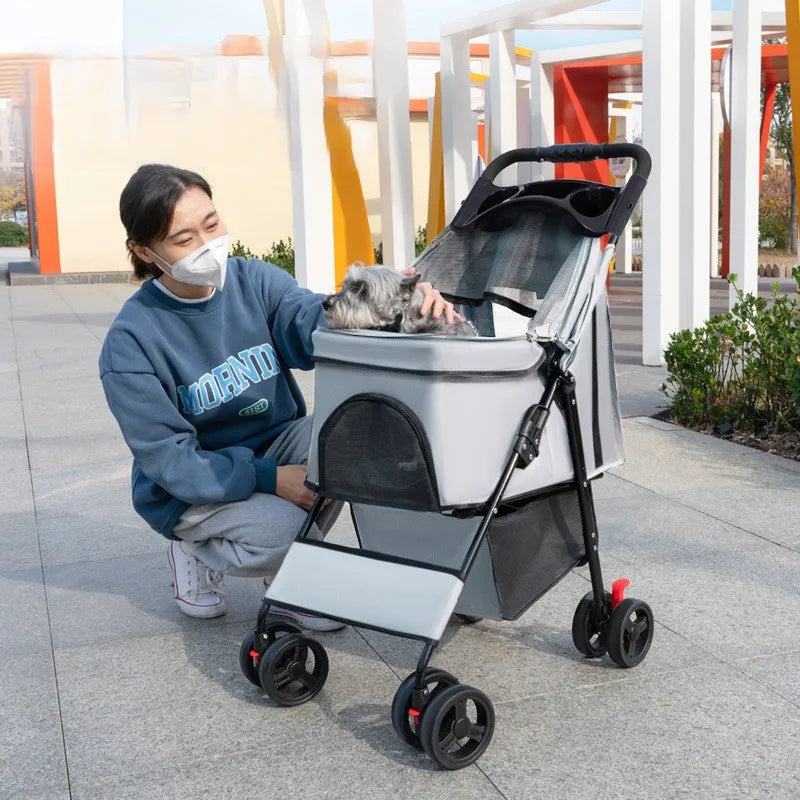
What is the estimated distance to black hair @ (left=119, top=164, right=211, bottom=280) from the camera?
10.5 ft

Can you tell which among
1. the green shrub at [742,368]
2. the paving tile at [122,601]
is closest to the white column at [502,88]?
the green shrub at [742,368]

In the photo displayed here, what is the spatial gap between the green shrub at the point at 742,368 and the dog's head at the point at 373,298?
10.7 ft

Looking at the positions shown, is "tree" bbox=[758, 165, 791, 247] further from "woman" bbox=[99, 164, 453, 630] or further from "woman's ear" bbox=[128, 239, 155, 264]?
"woman's ear" bbox=[128, 239, 155, 264]

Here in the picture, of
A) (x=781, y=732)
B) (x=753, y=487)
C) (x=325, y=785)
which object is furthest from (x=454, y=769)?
(x=753, y=487)

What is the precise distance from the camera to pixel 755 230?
7.47m

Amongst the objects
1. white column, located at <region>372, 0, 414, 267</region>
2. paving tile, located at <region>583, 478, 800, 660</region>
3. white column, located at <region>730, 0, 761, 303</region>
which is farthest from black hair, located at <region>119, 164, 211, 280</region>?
white column, located at <region>372, 0, 414, 267</region>

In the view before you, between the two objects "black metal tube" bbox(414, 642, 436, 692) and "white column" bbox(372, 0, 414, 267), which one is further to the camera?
"white column" bbox(372, 0, 414, 267)

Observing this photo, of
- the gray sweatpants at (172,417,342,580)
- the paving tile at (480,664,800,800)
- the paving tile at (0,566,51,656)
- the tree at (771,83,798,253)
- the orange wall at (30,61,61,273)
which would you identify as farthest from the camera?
the tree at (771,83,798,253)

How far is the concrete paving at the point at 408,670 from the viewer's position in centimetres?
262

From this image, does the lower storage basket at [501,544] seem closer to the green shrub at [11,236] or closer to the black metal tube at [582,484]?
the black metal tube at [582,484]

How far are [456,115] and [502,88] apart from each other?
526mm

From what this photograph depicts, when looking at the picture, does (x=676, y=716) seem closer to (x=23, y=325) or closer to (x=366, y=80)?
(x=366, y=80)

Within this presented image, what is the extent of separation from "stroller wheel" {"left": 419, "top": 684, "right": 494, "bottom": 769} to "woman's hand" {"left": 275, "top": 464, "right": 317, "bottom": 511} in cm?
85

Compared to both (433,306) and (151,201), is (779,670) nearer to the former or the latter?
(433,306)
